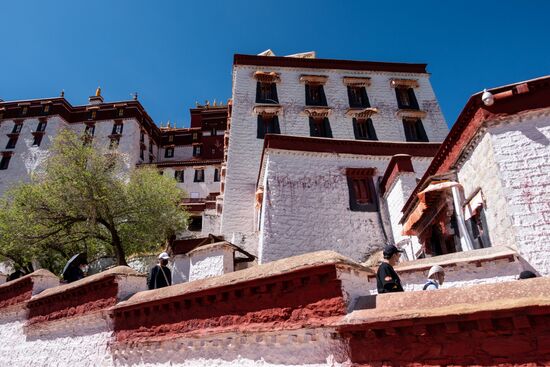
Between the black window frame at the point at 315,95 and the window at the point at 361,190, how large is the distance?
932 cm

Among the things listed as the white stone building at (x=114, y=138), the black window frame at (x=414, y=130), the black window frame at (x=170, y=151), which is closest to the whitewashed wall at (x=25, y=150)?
the white stone building at (x=114, y=138)

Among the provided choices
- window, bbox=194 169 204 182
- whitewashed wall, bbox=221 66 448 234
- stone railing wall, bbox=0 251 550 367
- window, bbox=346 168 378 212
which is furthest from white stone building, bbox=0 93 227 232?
stone railing wall, bbox=0 251 550 367

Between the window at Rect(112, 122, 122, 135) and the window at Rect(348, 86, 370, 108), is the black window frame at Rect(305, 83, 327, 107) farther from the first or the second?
the window at Rect(112, 122, 122, 135)

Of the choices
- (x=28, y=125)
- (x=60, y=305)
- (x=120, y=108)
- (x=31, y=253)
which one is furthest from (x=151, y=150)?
(x=60, y=305)

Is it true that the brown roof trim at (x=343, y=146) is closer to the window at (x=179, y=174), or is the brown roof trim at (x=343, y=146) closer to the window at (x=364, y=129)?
the window at (x=364, y=129)

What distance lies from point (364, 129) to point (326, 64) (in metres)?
5.29

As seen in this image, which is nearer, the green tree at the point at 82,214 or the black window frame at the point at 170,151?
the green tree at the point at 82,214

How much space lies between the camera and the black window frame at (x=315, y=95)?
79.4 feet

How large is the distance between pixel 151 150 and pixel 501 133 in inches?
1487

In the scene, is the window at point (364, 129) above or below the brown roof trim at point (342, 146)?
above

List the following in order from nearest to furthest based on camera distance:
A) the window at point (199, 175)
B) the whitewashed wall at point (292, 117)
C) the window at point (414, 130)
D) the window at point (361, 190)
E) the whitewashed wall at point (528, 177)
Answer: the whitewashed wall at point (528, 177) → the window at point (361, 190) → the whitewashed wall at point (292, 117) → the window at point (414, 130) → the window at point (199, 175)

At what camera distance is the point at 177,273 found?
12.7 m

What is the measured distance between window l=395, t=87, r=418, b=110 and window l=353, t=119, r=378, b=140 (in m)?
2.54

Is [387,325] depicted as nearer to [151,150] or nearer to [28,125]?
[151,150]
